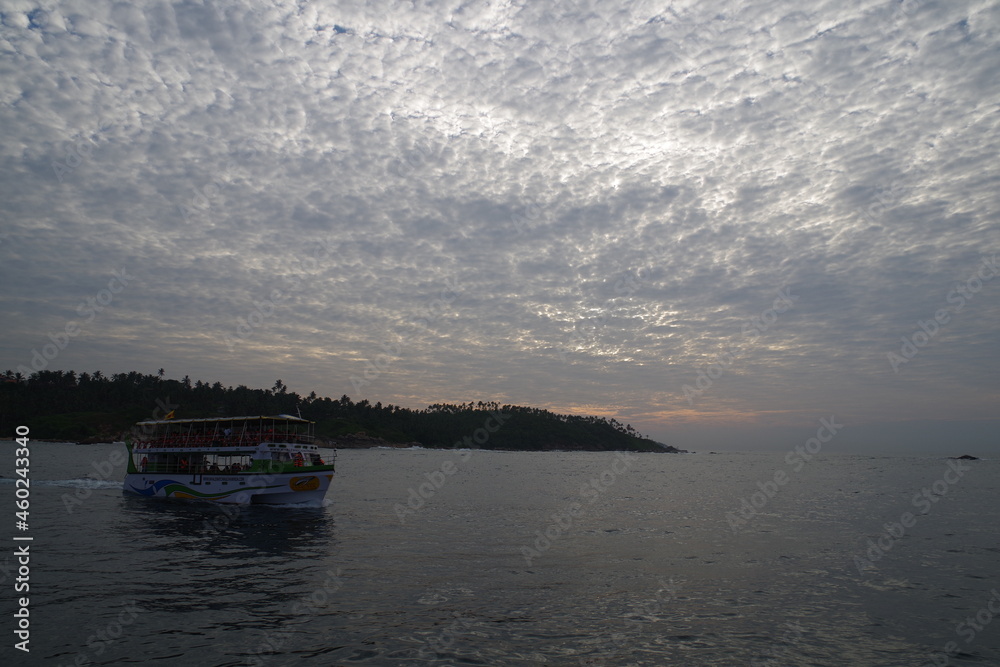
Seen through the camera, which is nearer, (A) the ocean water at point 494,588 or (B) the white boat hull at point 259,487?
(A) the ocean water at point 494,588

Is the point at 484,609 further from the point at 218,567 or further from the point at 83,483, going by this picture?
the point at 83,483

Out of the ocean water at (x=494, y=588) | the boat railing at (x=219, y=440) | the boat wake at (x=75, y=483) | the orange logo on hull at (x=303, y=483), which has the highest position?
the boat railing at (x=219, y=440)

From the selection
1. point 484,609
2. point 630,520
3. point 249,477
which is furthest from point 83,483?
point 484,609

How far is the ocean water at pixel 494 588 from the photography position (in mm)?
19250

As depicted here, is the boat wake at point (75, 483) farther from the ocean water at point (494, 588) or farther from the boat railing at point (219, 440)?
the ocean water at point (494, 588)

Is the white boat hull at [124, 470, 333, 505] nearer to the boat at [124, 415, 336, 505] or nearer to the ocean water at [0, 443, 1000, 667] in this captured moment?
the boat at [124, 415, 336, 505]

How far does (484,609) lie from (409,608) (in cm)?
293

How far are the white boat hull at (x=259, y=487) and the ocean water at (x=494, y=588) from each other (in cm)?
121

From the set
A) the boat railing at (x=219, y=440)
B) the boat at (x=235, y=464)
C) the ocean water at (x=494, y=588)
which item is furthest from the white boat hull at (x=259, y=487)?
the boat railing at (x=219, y=440)

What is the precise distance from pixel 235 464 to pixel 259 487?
18.8 ft

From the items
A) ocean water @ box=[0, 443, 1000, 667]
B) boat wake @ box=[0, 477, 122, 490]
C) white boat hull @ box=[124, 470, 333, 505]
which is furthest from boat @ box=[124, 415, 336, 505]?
boat wake @ box=[0, 477, 122, 490]

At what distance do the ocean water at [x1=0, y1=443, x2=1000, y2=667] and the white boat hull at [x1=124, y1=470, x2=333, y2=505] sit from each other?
1.21 metres

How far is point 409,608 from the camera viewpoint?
917 inches

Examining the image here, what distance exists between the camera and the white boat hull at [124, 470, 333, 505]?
52.8m
